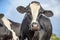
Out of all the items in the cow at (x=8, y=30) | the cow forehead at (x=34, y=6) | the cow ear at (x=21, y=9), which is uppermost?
the cow forehead at (x=34, y=6)

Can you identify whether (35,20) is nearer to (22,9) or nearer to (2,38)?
(22,9)

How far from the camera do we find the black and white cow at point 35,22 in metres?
15.5

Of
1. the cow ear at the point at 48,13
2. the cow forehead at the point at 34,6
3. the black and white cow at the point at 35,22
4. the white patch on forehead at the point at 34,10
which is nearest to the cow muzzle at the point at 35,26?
the black and white cow at the point at 35,22

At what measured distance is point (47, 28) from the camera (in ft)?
55.3

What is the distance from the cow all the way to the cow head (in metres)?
1.77

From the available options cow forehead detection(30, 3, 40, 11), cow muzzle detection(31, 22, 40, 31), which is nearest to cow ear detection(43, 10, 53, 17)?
cow forehead detection(30, 3, 40, 11)

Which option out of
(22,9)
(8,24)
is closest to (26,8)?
(22,9)

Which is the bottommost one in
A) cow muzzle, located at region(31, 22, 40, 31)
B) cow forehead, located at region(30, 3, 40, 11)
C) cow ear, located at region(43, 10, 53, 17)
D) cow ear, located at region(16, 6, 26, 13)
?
cow muzzle, located at region(31, 22, 40, 31)

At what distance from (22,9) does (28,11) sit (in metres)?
0.66

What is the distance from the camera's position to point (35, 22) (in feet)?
49.7

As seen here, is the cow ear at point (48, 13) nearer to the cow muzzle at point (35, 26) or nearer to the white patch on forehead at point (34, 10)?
the white patch on forehead at point (34, 10)

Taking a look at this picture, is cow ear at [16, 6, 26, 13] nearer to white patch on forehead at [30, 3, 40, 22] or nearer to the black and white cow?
the black and white cow

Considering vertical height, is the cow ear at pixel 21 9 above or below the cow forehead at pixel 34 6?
below

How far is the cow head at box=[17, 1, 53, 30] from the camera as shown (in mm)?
15076
